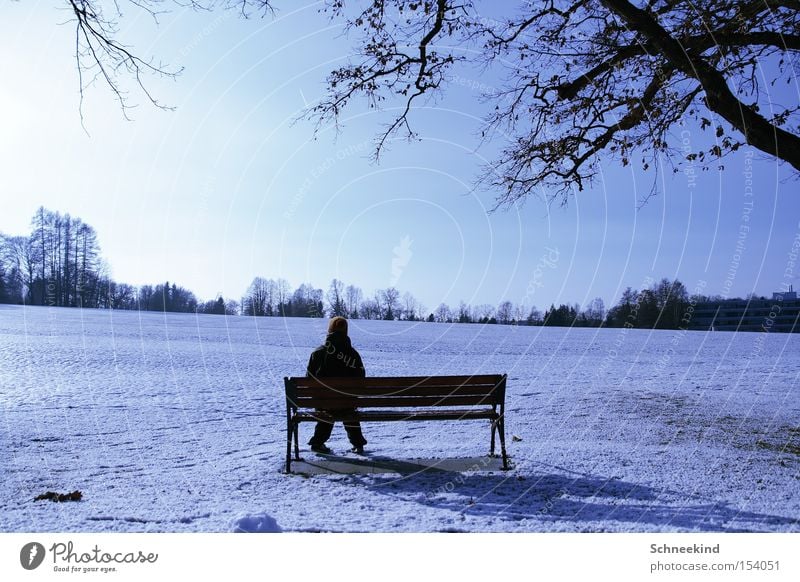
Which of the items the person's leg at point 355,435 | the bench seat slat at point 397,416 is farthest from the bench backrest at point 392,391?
the person's leg at point 355,435

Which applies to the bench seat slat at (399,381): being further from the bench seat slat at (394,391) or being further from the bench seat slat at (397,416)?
the bench seat slat at (397,416)

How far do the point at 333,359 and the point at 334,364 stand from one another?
0.21 feet

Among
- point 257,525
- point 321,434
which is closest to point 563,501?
point 257,525

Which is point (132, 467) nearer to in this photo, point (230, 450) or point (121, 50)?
point (230, 450)

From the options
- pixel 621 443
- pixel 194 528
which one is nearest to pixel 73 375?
pixel 194 528

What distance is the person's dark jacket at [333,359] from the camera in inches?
283

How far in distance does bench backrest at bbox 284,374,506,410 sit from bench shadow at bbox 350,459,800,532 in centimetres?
76

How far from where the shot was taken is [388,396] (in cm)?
648

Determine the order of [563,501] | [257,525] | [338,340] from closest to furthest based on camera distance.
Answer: [257,525] → [563,501] → [338,340]

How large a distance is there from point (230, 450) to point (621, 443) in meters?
4.96

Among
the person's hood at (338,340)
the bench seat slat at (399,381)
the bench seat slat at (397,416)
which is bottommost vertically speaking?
the bench seat slat at (397,416)

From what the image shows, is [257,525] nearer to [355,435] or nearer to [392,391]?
[392,391]

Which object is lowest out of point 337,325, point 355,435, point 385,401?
point 355,435

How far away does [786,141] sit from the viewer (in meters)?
7.21
